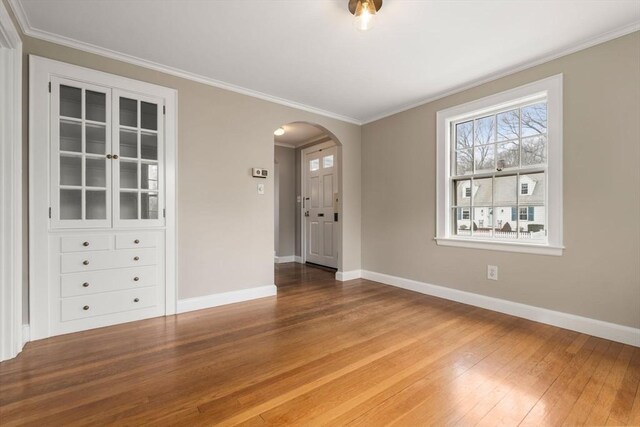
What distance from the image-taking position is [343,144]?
4488 mm

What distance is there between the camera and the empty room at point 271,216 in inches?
69.1

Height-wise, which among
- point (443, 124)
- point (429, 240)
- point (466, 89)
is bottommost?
point (429, 240)

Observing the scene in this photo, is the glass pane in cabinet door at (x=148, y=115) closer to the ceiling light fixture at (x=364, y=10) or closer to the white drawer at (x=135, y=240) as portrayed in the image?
the white drawer at (x=135, y=240)

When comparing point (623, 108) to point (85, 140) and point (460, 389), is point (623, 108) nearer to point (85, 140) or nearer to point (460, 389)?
point (460, 389)

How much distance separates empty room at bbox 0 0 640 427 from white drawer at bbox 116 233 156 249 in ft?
0.05

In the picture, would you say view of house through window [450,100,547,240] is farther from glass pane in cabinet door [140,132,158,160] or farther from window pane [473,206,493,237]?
glass pane in cabinet door [140,132,158,160]

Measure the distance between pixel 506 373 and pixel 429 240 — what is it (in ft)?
6.49

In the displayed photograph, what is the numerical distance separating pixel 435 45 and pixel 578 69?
1.29 meters

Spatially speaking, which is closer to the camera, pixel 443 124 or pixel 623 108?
pixel 623 108

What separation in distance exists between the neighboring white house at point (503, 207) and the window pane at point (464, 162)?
12 centimetres

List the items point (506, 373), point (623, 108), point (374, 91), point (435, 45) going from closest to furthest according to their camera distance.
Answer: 1. point (506, 373)
2. point (623, 108)
3. point (435, 45)
4. point (374, 91)

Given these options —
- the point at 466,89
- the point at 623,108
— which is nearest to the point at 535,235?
the point at 623,108

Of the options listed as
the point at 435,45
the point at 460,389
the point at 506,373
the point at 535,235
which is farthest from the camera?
the point at 535,235

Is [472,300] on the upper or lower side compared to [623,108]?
lower
